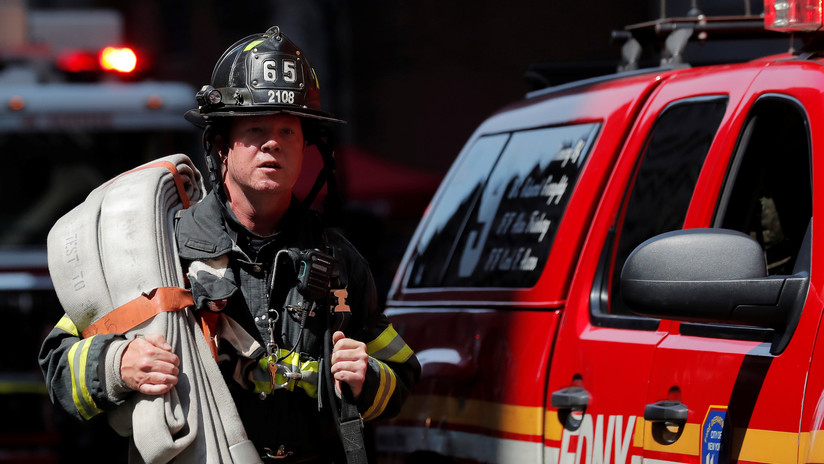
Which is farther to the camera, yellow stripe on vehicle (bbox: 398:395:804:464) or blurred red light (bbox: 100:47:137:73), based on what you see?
blurred red light (bbox: 100:47:137:73)

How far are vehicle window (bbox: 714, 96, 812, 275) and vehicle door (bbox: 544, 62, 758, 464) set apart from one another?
0.32 ft

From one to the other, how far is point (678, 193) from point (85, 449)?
5.05m

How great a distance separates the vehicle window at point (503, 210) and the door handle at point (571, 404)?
0.41 meters

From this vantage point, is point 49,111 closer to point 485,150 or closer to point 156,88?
point 156,88

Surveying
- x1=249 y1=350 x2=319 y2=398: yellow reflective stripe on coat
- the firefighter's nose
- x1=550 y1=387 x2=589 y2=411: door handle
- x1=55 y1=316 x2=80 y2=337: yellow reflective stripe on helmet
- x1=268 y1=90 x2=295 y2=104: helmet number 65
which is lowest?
x1=550 y1=387 x2=589 y2=411: door handle

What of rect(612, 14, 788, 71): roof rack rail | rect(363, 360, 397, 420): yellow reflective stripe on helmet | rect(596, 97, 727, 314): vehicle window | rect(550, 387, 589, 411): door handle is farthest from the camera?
rect(612, 14, 788, 71): roof rack rail

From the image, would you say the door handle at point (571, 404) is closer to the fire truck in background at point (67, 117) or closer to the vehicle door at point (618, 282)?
the vehicle door at point (618, 282)

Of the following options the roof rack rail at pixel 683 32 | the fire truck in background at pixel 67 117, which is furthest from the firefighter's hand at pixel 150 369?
the fire truck in background at pixel 67 117

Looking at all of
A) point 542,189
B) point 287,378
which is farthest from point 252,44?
point 542,189

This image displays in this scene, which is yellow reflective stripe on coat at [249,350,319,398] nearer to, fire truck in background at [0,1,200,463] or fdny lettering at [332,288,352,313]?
fdny lettering at [332,288,352,313]

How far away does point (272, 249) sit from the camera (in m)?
3.22

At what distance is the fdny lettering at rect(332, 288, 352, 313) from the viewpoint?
10.4 ft

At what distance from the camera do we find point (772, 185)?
3.45 metres

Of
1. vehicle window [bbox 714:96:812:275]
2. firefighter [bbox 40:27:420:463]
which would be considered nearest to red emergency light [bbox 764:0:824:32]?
vehicle window [bbox 714:96:812:275]
